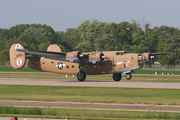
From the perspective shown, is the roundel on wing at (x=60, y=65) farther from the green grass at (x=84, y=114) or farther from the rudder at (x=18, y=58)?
the green grass at (x=84, y=114)

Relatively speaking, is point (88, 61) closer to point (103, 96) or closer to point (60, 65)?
point (60, 65)

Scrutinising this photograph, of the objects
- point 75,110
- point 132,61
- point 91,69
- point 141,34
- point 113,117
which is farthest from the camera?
point 141,34

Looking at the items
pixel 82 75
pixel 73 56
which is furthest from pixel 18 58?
pixel 82 75

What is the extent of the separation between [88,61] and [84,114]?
27.4 meters

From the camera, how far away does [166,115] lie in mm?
14984

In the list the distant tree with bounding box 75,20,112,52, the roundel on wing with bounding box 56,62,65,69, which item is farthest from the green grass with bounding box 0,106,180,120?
the distant tree with bounding box 75,20,112,52

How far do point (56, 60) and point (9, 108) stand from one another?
28.9m

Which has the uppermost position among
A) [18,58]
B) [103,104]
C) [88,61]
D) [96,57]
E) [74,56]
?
[18,58]

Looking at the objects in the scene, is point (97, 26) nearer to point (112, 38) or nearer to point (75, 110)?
point (112, 38)

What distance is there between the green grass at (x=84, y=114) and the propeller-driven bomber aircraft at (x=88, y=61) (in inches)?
948

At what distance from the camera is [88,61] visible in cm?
4269

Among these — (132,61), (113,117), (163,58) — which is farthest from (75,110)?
(163,58)

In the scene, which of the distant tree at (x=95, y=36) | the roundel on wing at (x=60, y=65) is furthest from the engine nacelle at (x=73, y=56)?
the distant tree at (x=95, y=36)

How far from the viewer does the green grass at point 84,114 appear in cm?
1455
